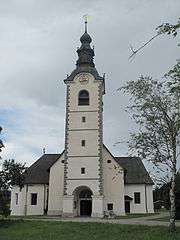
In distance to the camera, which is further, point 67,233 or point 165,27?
point 67,233

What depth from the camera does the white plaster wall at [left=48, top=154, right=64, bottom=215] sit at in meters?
46.0

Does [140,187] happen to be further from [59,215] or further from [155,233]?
[155,233]

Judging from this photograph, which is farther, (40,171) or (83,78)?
(40,171)

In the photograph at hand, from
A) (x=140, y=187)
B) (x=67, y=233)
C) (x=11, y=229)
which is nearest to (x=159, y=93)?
(x=67, y=233)

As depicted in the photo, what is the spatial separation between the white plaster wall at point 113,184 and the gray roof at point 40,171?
676 centimetres

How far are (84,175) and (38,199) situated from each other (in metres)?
9.06

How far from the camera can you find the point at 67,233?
25234mm

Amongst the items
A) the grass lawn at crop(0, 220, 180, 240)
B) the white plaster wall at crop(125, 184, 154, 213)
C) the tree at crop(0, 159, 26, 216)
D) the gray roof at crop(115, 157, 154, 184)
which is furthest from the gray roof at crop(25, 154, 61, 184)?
the grass lawn at crop(0, 220, 180, 240)

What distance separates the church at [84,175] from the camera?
44.0m

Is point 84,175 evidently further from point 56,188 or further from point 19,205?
point 19,205

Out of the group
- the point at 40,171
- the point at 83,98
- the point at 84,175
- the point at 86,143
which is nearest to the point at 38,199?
the point at 40,171

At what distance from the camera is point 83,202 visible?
45844 millimetres

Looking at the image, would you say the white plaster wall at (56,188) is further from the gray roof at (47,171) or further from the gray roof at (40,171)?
the gray roof at (47,171)

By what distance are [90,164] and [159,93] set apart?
69.1 feet
